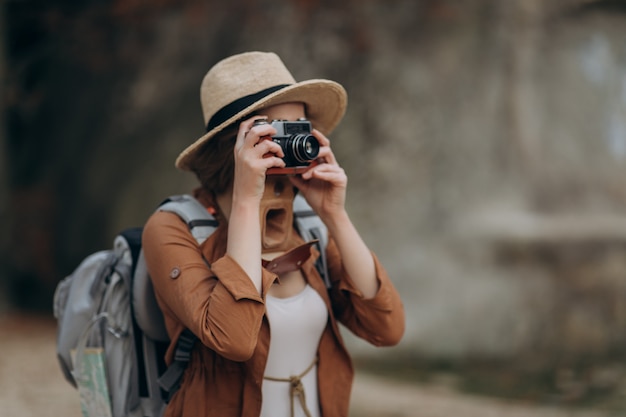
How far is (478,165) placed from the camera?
19.6ft

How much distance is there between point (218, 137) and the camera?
87.7 inches

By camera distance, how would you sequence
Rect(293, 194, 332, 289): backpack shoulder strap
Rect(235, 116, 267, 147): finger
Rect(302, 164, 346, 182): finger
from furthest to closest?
Rect(293, 194, 332, 289): backpack shoulder strap
Rect(302, 164, 346, 182): finger
Rect(235, 116, 267, 147): finger

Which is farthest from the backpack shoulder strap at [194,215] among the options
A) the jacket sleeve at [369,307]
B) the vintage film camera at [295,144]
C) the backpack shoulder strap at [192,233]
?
the jacket sleeve at [369,307]

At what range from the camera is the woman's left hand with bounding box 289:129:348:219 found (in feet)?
7.09

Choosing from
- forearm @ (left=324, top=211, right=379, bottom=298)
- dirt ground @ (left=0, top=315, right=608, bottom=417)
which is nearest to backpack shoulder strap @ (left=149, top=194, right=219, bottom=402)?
forearm @ (left=324, top=211, right=379, bottom=298)

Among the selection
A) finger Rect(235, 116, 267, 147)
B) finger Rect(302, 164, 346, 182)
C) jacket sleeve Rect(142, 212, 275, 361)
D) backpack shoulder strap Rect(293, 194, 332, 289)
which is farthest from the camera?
backpack shoulder strap Rect(293, 194, 332, 289)

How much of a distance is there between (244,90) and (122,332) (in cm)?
80

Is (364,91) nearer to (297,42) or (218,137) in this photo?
(297,42)

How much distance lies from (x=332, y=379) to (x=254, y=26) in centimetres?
491

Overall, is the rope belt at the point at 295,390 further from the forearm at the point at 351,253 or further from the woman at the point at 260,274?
the forearm at the point at 351,253

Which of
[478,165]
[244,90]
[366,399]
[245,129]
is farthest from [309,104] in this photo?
[478,165]

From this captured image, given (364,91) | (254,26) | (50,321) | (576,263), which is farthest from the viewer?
(50,321)

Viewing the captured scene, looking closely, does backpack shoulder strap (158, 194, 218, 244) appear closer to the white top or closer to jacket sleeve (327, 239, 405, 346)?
the white top

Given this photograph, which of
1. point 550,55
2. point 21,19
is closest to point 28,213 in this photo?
point 21,19
